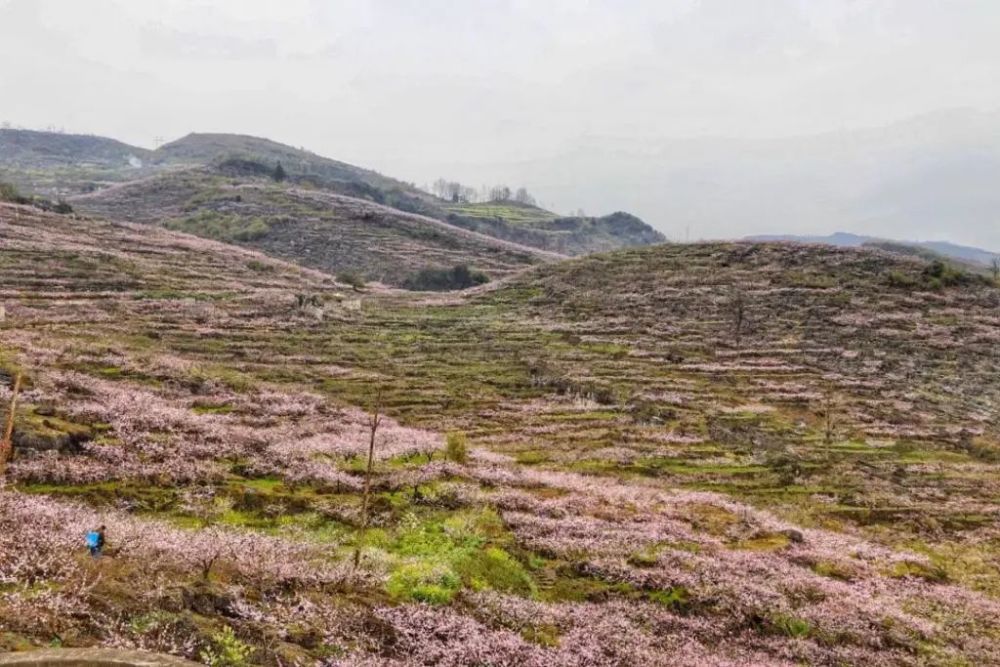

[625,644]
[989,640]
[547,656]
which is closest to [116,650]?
[547,656]

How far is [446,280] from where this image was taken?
9656cm

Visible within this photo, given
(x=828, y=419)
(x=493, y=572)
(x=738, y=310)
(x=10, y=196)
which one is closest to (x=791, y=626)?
(x=493, y=572)

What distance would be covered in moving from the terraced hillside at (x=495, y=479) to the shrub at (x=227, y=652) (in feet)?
0.31

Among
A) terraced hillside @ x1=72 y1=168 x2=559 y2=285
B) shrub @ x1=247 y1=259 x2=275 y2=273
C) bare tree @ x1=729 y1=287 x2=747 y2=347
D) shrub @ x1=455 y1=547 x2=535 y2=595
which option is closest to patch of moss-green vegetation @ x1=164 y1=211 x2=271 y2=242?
terraced hillside @ x1=72 y1=168 x2=559 y2=285

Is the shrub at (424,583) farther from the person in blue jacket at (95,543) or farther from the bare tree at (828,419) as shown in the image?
the bare tree at (828,419)

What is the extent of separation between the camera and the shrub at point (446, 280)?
9600cm

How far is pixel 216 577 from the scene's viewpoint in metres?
12.0

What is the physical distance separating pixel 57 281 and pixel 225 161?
129453 mm

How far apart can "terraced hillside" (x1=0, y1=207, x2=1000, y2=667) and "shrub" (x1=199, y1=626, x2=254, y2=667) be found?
3.7 inches

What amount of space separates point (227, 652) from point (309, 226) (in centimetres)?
11886

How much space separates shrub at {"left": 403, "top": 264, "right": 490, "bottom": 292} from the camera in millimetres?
96000

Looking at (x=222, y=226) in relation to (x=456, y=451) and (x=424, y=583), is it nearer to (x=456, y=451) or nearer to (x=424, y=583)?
(x=456, y=451)

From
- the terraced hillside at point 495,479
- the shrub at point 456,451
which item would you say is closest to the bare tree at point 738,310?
the terraced hillside at point 495,479

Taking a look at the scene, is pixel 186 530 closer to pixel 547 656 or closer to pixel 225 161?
pixel 547 656
